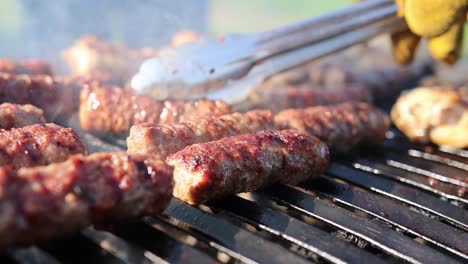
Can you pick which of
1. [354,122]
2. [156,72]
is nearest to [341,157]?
[354,122]

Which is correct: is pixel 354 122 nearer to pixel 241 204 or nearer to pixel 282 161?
pixel 282 161

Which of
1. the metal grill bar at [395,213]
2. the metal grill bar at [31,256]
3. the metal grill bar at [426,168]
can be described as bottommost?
the metal grill bar at [31,256]

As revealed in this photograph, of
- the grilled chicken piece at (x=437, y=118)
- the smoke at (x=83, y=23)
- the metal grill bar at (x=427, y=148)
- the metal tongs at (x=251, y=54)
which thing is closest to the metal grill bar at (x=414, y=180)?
the metal grill bar at (x=427, y=148)

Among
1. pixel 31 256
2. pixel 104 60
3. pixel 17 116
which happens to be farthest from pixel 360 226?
pixel 104 60

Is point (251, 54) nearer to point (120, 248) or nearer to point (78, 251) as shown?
point (120, 248)

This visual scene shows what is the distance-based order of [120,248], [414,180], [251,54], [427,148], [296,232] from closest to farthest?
1. [120,248]
2. [296,232]
3. [414,180]
4. [251,54]
5. [427,148]

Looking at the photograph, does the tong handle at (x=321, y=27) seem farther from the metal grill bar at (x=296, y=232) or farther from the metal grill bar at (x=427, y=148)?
the metal grill bar at (x=296, y=232)
